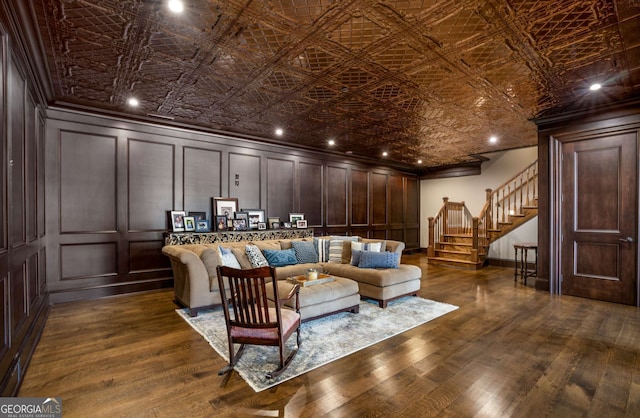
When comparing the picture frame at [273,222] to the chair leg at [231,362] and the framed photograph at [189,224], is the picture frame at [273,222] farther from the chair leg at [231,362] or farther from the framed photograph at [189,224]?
the chair leg at [231,362]

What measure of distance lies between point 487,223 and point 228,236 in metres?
6.51

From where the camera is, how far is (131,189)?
5.24 metres

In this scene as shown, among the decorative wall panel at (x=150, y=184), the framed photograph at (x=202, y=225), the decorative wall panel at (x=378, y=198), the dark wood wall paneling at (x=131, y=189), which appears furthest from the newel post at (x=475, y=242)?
the decorative wall panel at (x=150, y=184)

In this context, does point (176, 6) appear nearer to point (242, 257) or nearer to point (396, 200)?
point (242, 257)

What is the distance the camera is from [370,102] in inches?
176

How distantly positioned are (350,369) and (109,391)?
6.17 feet

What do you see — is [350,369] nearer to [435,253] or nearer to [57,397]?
[57,397]

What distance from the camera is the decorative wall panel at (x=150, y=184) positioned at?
526 centimetres

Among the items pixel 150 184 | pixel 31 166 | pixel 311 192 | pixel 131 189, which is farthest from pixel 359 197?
pixel 31 166

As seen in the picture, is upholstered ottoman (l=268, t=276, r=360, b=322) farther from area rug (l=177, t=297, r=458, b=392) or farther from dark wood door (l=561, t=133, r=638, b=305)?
dark wood door (l=561, t=133, r=638, b=305)

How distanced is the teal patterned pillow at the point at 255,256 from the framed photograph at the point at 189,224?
1.40 metres

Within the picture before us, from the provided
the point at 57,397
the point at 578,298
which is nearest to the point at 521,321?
the point at 578,298

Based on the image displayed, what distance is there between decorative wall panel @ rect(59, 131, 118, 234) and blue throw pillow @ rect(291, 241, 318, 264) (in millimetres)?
3043

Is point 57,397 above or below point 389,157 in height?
below
